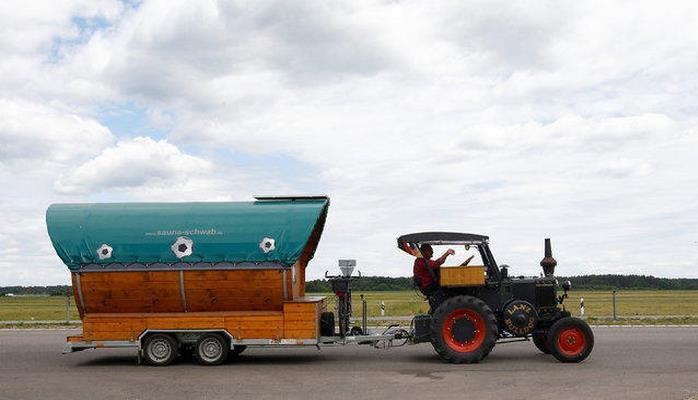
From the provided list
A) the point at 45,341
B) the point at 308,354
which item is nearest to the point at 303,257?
the point at 308,354

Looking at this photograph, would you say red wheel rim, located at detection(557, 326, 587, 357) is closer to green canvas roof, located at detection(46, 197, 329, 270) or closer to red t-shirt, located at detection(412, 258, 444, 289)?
red t-shirt, located at detection(412, 258, 444, 289)

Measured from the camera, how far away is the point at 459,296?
50.9 ft

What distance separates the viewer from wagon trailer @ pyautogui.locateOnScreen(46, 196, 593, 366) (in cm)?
1546

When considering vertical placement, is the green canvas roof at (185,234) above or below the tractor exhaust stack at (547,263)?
above

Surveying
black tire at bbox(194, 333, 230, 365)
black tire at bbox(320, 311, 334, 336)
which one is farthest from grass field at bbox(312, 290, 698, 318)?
black tire at bbox(194, 333, 230, 365)

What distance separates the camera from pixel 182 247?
15.8 meters

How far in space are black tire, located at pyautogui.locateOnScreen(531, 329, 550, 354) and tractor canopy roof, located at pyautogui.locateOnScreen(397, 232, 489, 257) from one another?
221 centimetres

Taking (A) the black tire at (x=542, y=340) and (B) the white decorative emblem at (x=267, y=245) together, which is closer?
(B) the white decorative emblem at (x=267, y=245)

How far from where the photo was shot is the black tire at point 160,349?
15531 millimetres

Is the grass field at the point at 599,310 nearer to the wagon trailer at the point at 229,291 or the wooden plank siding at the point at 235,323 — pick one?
the wagon trailer at the point at 229,291

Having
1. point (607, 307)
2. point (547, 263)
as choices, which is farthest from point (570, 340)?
point (607, 307)

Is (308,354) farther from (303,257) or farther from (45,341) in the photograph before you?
(45,341)

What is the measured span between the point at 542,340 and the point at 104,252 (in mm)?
9171

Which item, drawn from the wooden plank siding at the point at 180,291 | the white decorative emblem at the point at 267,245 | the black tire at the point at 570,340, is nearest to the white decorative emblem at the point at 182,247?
the wooden plank siding at the point at 180,291
